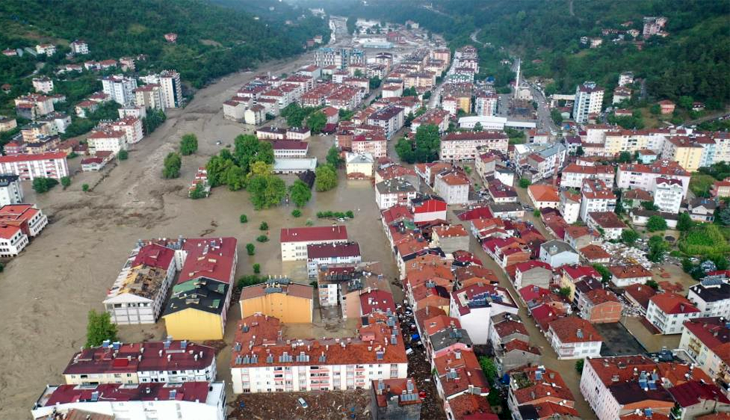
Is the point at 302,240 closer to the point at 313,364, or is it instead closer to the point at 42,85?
the point at 313,364

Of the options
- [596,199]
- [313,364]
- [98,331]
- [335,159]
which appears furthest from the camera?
[335,159]

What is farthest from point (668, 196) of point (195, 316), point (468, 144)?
point (195, 316)

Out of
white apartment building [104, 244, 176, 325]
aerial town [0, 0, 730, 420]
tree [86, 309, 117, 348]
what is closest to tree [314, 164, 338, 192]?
aerial town [0, 0, 730, 420]

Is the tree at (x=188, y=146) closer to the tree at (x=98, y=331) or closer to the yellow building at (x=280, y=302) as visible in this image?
the yellow building at (x=280, y=302)

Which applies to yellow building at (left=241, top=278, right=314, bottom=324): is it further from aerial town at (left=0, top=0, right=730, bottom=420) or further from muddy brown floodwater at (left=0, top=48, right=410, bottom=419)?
muddy brown floodwater at (left=0, top=48, right=410, bottom=419)

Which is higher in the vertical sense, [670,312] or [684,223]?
[684,223]

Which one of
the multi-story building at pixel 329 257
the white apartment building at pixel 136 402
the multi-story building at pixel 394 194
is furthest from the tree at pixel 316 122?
the white apartment building at pixel 136 402

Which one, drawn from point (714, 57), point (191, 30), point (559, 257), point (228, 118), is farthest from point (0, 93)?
point (714, 57)

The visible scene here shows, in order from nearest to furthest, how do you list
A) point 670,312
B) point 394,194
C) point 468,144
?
point 670,312 → point 394,194 → point 468,144
